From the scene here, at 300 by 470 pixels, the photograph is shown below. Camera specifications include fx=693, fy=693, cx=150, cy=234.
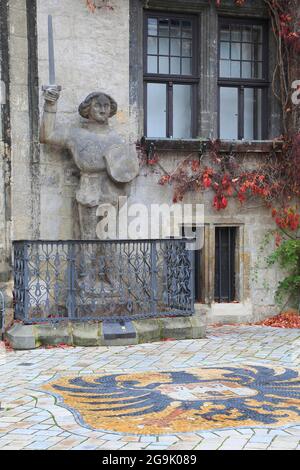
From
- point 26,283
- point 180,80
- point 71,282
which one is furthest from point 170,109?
point 26,283

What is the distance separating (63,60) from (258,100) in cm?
322

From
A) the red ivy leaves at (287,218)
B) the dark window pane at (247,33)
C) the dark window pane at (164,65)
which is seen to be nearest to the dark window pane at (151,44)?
the dark window pane at (164,65)

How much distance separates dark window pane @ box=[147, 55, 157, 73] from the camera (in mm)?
10594

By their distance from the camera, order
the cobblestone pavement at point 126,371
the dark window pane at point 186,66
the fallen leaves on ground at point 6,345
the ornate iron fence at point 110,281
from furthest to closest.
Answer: the dark window pane at point 186,66, the ornate iron fence at point 110,281, the fallen leaves on ground at point 6,345, the cobblestone pavement at point 126,371

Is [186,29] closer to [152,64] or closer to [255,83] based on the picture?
[152,64]

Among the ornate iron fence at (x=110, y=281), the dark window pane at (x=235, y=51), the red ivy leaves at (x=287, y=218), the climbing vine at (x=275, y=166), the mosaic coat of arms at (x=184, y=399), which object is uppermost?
the dark window pane at (x=235, y=51)

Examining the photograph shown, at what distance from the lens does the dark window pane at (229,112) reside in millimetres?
10992

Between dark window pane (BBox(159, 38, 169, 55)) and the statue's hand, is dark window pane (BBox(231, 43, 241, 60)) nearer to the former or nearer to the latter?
dark window pane (BBox(159, 38, 169, 55))

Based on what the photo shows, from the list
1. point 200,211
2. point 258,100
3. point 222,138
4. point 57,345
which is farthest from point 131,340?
point 258,100

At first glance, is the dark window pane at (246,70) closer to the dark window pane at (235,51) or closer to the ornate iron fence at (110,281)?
the dark window pane at (235,51)

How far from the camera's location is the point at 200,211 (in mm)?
10508

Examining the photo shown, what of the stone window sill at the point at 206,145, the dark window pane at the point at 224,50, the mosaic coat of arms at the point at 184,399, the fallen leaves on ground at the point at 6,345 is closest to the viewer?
the mosaic coat of arms at the point at 184,399

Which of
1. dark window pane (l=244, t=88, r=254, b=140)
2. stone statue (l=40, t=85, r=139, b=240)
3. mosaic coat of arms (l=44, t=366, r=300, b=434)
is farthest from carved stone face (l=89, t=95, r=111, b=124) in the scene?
mosaic coat of arms (l=44, t=366, r=300, b=434)

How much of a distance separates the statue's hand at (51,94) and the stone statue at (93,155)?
336mm
